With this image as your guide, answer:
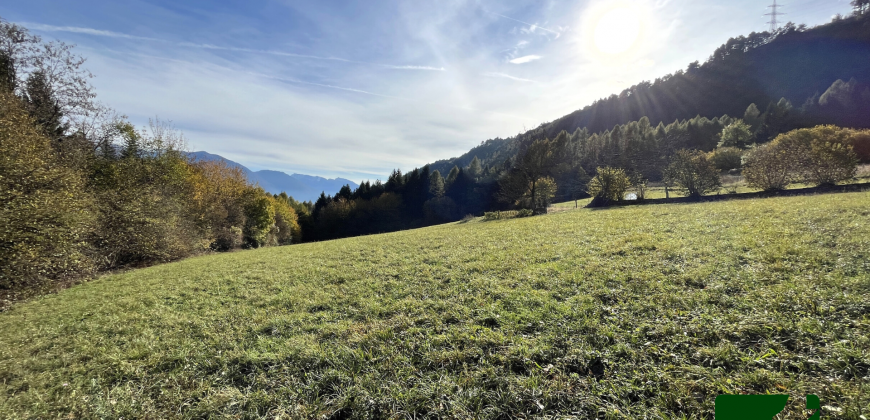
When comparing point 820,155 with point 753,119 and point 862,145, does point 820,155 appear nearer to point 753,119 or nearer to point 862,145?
point 862,145

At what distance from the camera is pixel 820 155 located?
87.8ft

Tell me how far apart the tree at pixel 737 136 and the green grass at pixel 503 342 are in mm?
90326

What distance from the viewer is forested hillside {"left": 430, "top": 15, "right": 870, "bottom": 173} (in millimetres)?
84562

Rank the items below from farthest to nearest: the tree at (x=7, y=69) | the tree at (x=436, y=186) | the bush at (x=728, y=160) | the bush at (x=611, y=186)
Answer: the tree at (x=436, y=186)
the bush at (x=728, y=160)
the bush at (x=611, y=186)
the tree at (x=7, y=69)

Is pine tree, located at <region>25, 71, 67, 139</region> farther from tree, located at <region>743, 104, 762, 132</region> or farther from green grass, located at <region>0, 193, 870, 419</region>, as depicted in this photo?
tree, located at <region>743, 104, 762, 132</region>

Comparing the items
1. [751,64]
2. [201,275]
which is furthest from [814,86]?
[201,275]

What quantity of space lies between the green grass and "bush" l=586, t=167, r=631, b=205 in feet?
96.2

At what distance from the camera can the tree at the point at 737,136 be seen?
7119cm

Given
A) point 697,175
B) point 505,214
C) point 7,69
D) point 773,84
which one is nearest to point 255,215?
point 7,69

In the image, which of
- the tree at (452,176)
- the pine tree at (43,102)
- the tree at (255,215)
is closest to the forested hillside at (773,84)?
the tree at (452,176)

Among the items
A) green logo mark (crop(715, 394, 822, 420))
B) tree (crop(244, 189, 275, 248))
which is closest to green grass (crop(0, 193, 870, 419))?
green logo mark (crop(715, 394, 822, 420))

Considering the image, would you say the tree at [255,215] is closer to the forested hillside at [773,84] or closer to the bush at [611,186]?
the bush at [611,186]

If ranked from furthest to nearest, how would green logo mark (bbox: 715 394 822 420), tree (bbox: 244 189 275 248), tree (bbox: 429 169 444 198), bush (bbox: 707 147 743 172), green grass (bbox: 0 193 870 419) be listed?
tree (bbox: 429 169 444 198), bush (bbox: 707 147 743 172), tree (bbox: 244 189 275 248), green grass (bbox: 0 193 870 419), green logo mark (bbox: 715 394 822 420)

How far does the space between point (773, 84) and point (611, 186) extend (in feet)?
538
